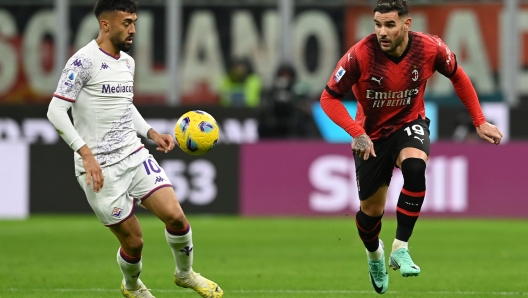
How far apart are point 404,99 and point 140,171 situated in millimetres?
2230

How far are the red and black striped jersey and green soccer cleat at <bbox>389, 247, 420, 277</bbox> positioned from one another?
3.52ft

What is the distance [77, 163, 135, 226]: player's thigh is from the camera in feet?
27.2

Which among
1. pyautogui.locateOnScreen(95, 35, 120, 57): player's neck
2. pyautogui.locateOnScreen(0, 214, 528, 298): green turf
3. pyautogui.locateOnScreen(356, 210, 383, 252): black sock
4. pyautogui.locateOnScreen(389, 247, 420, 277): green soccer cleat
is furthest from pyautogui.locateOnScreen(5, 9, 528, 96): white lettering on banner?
pyautogui.locateOnScreen(95, 35, 120, 57): player's neck

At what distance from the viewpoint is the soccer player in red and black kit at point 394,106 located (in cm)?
853

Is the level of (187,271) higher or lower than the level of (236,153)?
higher

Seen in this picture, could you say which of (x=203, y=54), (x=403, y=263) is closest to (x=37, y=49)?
(x=203, y=54)

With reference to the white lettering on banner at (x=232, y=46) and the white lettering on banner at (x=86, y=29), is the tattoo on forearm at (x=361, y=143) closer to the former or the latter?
the white lettering on banner at (x=232, y=46)

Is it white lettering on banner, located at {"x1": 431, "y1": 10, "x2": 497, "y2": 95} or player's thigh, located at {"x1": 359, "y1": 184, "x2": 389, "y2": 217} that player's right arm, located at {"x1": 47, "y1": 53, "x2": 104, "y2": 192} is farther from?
white lettering on banner, located at {"x1": 431, "y1": 10, "x2": 497, "y2": 95}

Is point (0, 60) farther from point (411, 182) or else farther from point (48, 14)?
point (411, 182)

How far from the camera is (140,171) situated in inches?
333

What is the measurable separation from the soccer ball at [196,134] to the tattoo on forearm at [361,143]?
1139mm

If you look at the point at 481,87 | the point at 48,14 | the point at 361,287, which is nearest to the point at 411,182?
the point at 361,287

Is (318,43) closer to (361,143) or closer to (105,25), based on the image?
(361,143)

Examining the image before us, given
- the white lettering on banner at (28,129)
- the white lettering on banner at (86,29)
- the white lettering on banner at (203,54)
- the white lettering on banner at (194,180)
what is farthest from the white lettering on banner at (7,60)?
the white lettering on banner at (194,180)
